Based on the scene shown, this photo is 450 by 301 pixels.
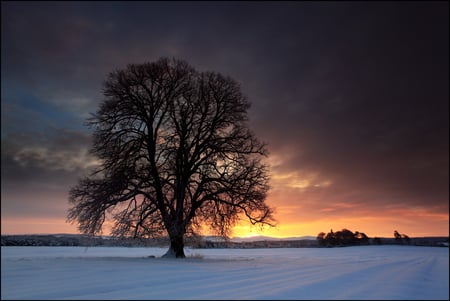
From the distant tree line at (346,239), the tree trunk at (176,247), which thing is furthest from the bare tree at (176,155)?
the distant tree line at (346,239)

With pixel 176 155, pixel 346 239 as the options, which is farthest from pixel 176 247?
pixel 346 239

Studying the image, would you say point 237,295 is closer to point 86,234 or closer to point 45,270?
point 45,270

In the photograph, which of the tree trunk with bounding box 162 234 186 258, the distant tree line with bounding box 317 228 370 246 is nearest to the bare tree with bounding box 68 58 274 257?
the tree trunk with bounding box 162 234 186 258

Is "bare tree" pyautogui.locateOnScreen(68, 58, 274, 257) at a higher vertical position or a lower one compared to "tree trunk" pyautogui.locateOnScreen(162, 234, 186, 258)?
higher

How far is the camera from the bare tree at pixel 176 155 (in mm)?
18797

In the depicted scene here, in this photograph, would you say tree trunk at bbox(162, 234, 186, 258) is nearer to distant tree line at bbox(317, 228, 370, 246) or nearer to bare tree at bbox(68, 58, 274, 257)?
bare tree at bbox(68, 58, 274, 257)

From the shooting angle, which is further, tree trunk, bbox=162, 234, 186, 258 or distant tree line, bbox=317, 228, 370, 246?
distant tree line, bbox=317, 228, 370, 246

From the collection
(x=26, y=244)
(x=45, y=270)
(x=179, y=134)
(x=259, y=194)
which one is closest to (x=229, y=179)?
(x=259, y=194)

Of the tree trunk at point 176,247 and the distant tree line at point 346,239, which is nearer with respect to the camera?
the tree trunk at point 176,247

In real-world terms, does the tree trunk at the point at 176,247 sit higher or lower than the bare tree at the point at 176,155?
lower

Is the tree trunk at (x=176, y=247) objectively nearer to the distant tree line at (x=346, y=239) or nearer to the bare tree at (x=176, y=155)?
the bare tree at (x=176, y=155)

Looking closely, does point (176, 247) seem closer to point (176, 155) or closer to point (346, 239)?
point (176, 155)

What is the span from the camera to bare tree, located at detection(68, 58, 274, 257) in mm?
18797

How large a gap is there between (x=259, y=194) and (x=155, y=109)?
8.06 meters
